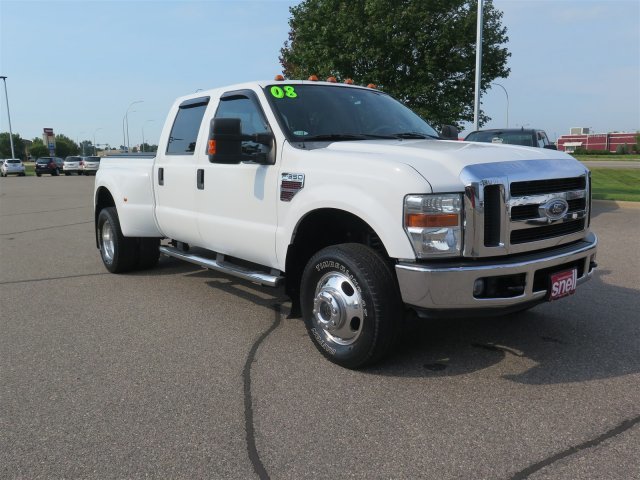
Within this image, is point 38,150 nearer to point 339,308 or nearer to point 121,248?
point 121,248

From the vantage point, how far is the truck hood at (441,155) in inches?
130

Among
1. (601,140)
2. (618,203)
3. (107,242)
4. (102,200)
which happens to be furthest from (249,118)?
(601,140)

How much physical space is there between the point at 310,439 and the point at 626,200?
41.5 feet

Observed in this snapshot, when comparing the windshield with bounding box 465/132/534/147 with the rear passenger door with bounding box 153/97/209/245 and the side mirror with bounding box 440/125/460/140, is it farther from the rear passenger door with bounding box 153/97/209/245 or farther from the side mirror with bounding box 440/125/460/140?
the rear passenger door with bounding box 153/97/209/245

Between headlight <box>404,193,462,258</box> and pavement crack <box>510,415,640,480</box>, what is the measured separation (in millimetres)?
1171

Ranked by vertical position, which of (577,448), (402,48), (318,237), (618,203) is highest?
(402,48)

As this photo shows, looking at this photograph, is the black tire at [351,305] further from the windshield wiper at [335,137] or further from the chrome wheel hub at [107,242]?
the chrome wheel hub at [107,242]

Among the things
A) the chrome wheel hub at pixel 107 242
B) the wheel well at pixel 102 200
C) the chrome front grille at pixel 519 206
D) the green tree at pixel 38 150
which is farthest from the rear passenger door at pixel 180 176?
the green tree at pixel 38 150

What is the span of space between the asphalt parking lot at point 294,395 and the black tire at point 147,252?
1178mm

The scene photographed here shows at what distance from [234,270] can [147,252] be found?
2526mm

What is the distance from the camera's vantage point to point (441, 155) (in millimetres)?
3520

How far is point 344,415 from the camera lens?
3186 millimetres

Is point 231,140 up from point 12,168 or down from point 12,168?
up

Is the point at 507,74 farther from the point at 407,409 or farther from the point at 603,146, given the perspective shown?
the point at 603,146
